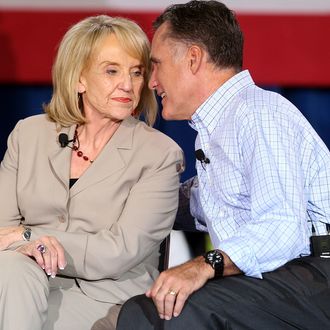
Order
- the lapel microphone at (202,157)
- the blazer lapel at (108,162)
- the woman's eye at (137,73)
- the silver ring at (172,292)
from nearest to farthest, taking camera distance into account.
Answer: the silver ring at (172,292)
the lapel microphone at (202,157)
the blazer lapel at (108,162)
the woman's eye at (137,73)

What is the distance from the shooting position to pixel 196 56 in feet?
8.54

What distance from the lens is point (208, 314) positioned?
7.09 feet

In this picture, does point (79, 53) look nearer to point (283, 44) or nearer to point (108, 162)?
point (108, 162)

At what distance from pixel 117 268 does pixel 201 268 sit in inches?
18.8

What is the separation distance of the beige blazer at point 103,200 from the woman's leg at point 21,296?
217mm

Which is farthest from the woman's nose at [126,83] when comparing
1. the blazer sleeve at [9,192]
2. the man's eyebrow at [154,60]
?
the blazer sleeve at [9,192]

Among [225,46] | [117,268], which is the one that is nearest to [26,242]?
[117,268]

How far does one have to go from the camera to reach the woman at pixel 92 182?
2.61 m

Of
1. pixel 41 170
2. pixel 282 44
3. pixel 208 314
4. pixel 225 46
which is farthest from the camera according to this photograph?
pixel 282 44

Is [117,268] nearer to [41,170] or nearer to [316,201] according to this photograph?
[41,170]

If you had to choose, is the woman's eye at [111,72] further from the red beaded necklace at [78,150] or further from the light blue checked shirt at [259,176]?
the light blue checked shirt at [259,176]

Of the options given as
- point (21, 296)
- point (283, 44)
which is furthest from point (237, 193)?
point (283, 44)

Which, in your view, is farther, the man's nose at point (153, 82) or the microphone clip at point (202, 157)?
the man's nose at point (153, 82)

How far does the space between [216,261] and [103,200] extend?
0.59 metres
